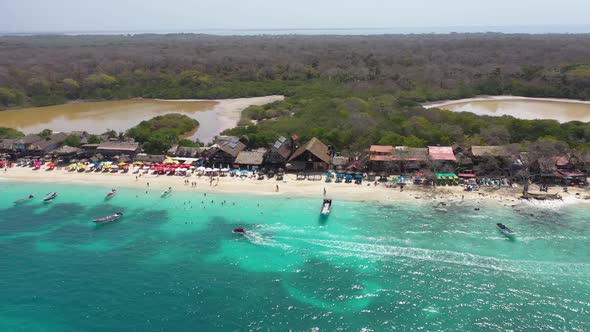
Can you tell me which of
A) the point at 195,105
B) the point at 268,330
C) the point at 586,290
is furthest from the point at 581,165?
the point at 195,105

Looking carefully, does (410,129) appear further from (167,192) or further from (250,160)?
(167,192)

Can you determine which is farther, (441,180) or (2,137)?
(2,137)

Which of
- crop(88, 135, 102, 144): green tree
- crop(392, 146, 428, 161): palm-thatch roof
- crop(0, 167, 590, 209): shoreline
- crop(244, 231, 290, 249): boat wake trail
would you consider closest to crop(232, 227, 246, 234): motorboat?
crop(244, 231, 290, 249): boat wake trail

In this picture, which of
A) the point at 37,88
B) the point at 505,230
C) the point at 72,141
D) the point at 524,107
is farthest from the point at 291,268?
the point at 37,88

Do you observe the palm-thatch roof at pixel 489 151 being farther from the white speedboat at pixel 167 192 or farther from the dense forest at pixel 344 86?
the white speedboat at pixel 167 192

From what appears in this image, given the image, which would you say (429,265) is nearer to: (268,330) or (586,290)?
(586,290)

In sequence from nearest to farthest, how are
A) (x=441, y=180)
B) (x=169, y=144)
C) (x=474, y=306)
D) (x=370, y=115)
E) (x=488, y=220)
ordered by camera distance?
(x=474, y=306)
(x=488, y=220)
(x=441, y=180)
(x=169, y=144)
(x=370, y=115)
